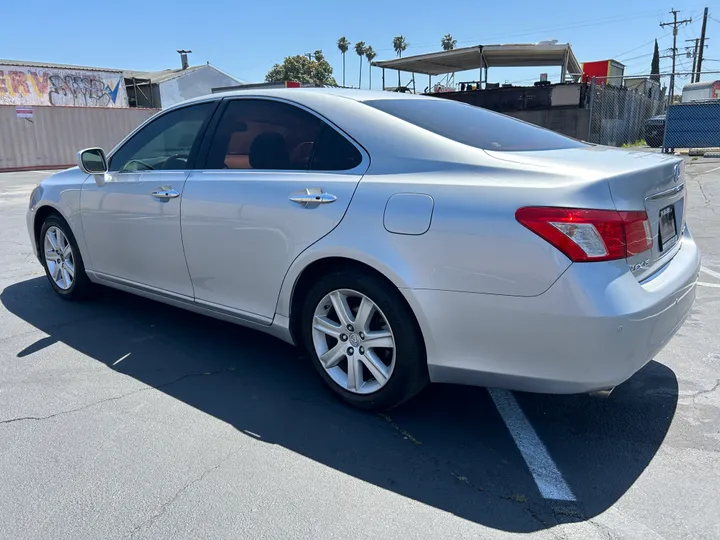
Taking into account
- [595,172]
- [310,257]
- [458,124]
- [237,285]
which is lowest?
[237,285]

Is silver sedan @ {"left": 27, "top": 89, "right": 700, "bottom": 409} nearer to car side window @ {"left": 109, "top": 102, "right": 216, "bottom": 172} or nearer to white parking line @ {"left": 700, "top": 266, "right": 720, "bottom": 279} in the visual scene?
car side window @ {"left": 109, "top": 102, "right": 216, "bottom": 172}

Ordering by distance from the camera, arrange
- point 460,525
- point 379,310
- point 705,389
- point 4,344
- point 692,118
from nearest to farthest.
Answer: point 460,525 → point 379,310 → point 705,389 → point 4,344 → point 692,118

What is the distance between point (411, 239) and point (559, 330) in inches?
29.5

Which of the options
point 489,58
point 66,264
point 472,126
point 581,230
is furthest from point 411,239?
point 489,58

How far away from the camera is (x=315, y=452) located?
9.07 feet

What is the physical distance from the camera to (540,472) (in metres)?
2.58

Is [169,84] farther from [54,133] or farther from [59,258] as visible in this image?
[59,258]

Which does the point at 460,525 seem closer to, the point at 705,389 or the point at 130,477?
the point at 130,477

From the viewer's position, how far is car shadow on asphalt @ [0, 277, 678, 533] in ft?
8.05

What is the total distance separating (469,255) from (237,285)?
60.6 inches

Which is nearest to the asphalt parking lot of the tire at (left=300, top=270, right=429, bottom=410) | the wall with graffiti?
the tire at (left=300, top=270, right=429, bottom=410)

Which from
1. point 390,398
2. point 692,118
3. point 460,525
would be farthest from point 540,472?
point 692,118

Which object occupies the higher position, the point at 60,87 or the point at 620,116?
the point at 60,87

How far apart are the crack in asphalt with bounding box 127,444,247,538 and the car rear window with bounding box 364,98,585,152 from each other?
6.15ft
